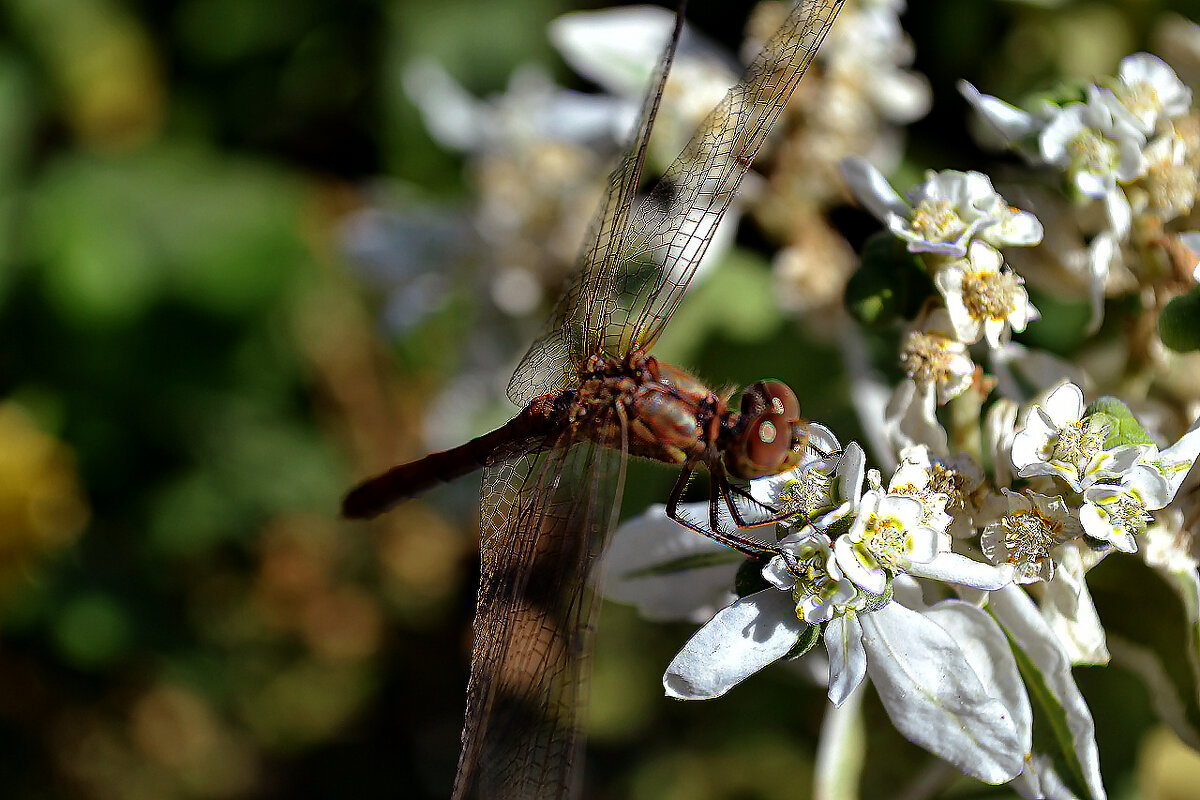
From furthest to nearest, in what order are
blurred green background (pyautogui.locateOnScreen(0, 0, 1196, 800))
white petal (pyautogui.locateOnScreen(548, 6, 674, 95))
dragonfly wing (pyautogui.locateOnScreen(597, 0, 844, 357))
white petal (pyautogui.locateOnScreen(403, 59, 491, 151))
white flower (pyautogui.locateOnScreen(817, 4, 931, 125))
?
blurred green background (pyautogui.locateOnScreen(0, 0, 1196, 800))
white petal (pyautogui.locateOnScreen(403, 59, 491, 151))
white petal (pyautogui.locateOnScreen(548, 6, 674, 95))
white flower (pyautogui.locateOnScreen(817, 4, 931, 125))
dragonfly wing (pyautogui.locateOnScreen(597, 0, 844, 357))

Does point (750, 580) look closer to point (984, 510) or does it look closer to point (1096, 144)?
point (984, 510)

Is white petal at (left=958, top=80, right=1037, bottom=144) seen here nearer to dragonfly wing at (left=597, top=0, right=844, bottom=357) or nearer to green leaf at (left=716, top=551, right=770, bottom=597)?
dragonfly wing at (left=597, top=0, right=844, bottom=357)

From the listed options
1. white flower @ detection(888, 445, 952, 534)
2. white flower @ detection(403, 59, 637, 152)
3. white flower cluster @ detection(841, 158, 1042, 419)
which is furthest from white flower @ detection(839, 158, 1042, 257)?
white flower @ detection(403, 59, 637, 152)

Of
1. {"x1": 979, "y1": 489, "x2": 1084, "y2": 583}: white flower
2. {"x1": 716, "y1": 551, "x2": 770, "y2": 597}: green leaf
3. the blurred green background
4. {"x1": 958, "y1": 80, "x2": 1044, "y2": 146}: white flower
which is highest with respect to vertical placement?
{"x1": 958, "y1": 80, "x2": 1044, "y2": 146}: white flower

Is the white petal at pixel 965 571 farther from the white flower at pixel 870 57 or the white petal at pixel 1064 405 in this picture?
the white flower at pixel 870 57

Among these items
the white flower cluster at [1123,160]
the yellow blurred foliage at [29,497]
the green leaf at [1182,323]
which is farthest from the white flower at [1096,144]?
the yellow blurred foliage at [29,497]

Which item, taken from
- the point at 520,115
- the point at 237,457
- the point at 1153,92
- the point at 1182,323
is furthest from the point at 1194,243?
the point at 237,457

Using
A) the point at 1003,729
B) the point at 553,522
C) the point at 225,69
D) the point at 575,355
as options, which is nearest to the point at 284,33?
the point at 225,69
